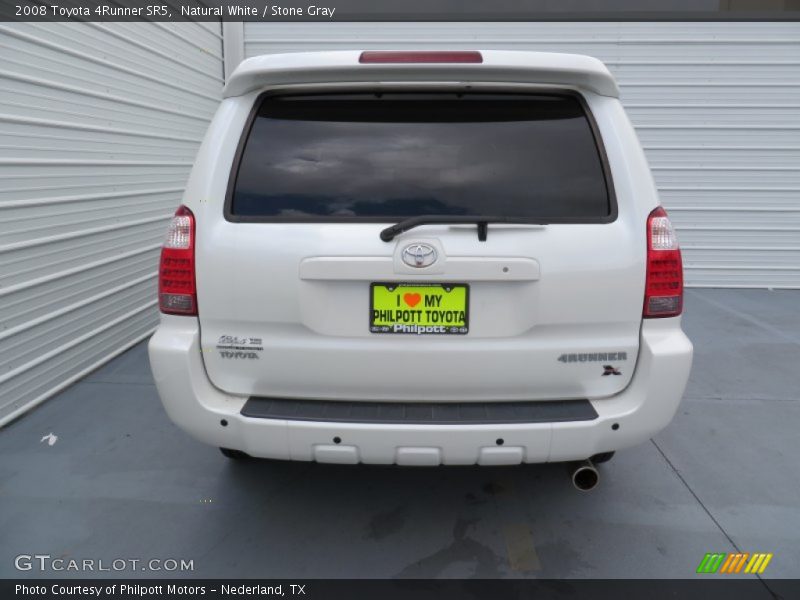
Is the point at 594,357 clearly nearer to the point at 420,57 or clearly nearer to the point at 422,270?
the point at 422,270

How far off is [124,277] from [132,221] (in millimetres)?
510

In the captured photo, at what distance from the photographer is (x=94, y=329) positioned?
4.45 meters

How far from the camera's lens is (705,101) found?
24.4 ft

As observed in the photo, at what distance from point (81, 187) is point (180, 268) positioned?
2.67 m

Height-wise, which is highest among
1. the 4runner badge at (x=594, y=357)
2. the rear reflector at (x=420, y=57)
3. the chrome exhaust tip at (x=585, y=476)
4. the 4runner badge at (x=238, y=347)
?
the rear reflector at (x=420, y=57)

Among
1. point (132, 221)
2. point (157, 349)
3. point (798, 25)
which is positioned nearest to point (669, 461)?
point (157, 349)

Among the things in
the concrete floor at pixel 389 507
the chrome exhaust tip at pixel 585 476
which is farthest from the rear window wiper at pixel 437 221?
the concrete floor at pixel 389 507

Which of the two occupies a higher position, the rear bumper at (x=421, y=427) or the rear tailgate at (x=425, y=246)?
the rear tailgate at (x=425, y=246)

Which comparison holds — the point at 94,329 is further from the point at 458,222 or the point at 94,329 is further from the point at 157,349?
the point at 458,222

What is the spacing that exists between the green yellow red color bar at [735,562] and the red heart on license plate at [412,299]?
1640 mm

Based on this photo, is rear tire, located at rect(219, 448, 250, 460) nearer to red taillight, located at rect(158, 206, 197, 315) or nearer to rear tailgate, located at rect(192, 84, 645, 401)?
rear tailgate, located at rect(192, 84, 645, 401)

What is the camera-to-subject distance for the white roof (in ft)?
6.77

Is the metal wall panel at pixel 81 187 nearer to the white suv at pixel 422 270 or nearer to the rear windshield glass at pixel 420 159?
the white suv at pixel 422 270

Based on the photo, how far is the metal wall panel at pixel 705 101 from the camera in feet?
24.0
